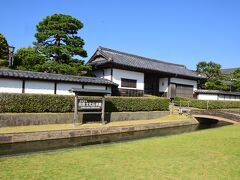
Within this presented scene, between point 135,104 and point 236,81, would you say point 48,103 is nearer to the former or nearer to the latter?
point 135,104

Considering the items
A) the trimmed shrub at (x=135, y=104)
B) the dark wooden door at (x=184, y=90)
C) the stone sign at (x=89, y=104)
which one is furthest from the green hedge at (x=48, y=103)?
the dark wooden door at (x=184, y=90)

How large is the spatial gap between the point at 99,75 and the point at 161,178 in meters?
19.6

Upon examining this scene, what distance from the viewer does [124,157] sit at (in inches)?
306

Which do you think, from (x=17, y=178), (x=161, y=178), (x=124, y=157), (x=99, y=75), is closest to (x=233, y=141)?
(x=124, y=157)

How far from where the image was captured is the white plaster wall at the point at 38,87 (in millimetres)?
16578

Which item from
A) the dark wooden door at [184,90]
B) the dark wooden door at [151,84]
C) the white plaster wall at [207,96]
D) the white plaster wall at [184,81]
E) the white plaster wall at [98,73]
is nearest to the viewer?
the white plaster wall at [98,73]

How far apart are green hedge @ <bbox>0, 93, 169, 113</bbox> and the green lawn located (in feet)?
23.6

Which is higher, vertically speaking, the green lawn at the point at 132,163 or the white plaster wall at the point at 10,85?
Answer: the white plaster wall at the point at 10,85

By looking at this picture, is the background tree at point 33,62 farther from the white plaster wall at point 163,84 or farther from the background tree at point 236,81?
the background tree at point 236,81

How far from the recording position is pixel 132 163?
7.03 metres

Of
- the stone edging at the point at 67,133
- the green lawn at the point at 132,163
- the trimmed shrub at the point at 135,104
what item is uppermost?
the trimmed shrub at the point at 135,104

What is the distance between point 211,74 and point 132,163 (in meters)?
37.0

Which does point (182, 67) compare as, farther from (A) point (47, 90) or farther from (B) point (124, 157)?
(B) point (124, 157)

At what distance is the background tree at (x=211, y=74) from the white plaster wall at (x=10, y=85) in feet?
99.6
